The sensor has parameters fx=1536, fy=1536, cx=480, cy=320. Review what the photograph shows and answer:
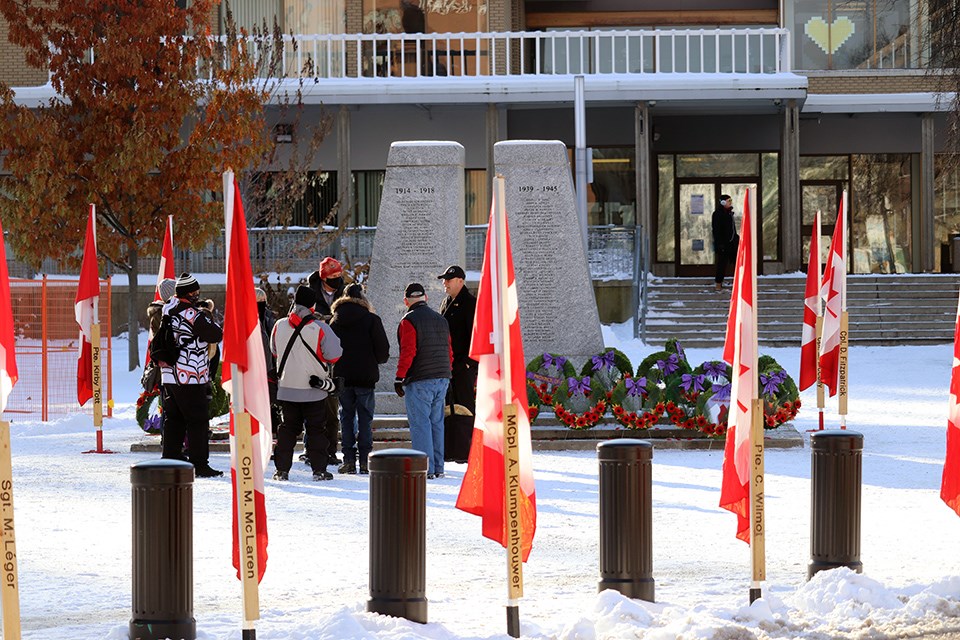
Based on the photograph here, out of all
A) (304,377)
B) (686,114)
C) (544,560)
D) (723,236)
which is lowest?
(544,560)

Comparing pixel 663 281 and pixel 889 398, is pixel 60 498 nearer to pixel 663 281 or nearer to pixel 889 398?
pixel 889 398

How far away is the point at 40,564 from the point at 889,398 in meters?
12.7

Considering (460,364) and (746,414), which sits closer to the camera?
(746,414)

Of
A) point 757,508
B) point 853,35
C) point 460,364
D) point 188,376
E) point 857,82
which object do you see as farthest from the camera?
point 853,35

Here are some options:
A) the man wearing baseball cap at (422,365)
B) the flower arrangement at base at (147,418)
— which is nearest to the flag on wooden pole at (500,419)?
the man wearing baseball cap at (422,365)

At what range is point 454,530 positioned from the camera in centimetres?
1006

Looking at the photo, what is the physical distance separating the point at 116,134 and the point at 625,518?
17.0 meters

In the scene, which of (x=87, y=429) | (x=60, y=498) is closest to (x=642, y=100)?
(x=87, y=429)

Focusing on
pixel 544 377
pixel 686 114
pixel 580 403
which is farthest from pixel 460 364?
pixel 686 114

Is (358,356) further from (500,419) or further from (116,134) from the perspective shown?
(116,134)

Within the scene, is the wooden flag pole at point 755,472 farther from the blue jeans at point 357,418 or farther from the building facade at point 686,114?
the building facade at point 686,114

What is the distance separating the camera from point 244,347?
6609 millimetres

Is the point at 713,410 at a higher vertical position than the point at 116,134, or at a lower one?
lower

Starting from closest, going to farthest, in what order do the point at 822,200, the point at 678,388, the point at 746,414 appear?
the point at 746,414 → the point at 678,388 → the point at 822,200
